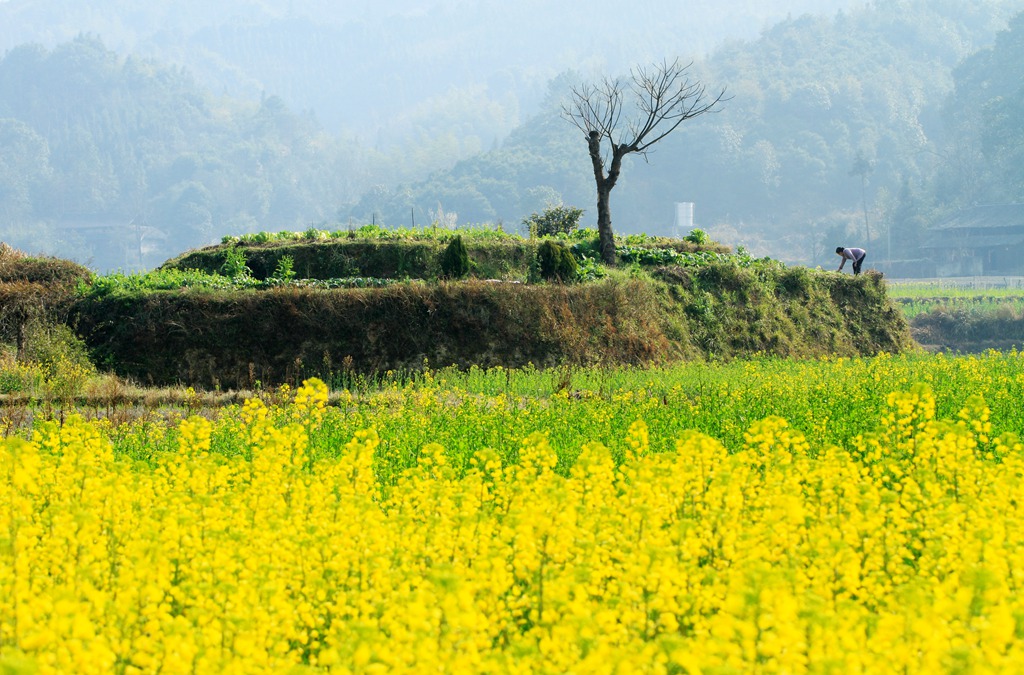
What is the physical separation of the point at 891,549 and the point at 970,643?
1916 millimetres

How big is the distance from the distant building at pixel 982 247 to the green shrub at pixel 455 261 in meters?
75.5

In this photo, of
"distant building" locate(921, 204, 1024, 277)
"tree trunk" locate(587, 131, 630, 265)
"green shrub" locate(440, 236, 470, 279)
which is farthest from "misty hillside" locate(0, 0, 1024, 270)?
"green shrub" locate(440, 236, 470, 279)

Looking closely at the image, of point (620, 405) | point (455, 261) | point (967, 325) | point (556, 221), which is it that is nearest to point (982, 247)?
point (967, 325)

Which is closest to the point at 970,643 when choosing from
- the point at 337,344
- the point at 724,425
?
the point at 724,425

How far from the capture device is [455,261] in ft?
70.3

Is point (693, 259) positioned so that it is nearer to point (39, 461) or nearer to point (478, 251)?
point (478, 251)

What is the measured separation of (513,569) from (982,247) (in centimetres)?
9101

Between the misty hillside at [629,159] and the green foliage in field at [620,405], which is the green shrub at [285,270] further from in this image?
the misty hillside at [629,159]

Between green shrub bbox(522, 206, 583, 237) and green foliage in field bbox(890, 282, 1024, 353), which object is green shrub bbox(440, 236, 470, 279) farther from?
green foliage in field bbox(890, 282, 1024, 353)

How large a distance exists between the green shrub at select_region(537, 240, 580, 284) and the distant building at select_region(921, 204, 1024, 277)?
74.1 metres

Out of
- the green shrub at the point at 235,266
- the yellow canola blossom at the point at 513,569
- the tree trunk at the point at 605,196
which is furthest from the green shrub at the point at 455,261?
the yellow canola blossom at the point at 513,569

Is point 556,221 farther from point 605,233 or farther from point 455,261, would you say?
point 455,261

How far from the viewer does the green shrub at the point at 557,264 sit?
2194 centimetres

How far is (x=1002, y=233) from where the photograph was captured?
88938mm
